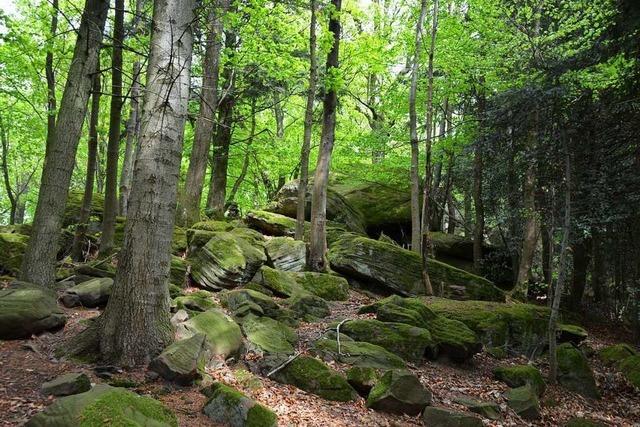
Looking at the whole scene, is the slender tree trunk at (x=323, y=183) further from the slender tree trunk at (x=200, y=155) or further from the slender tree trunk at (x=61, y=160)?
the slender tree trunk at (x=61, y=160)

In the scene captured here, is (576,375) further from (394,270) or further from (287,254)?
(287,254)

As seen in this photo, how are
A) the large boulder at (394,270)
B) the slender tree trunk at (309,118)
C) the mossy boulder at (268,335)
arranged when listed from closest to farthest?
1. the mossy boulder at (268,335)
2. the large boulder at (394,270)
3. the slender tree trunk at (309,118)

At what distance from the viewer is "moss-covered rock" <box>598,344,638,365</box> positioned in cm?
1128

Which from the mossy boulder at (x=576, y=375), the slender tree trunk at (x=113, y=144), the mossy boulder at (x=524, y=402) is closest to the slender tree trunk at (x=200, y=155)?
the slender tree trunk at (x=113, y=144)

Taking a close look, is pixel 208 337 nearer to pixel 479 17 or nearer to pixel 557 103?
pixel 557 103

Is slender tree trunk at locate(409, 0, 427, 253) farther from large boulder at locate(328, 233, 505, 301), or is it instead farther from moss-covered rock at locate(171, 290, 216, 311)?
moss-covered rock at locate(171, 290, 216, 311)

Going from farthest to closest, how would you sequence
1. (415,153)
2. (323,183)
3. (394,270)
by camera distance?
(415,153) < (323,183) < (394,270)

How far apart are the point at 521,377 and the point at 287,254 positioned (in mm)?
6603

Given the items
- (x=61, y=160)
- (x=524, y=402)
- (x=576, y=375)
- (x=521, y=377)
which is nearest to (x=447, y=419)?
(x=524, y=402)

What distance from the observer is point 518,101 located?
33.2 feet

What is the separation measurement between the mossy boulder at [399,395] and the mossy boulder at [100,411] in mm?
3242

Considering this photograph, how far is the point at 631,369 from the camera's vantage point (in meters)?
10.4

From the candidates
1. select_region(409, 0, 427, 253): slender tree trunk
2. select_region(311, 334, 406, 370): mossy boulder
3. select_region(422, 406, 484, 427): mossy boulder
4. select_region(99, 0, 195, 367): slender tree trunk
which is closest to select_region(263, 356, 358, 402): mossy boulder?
select_region(311, 334, 406, 370): mossy boulder

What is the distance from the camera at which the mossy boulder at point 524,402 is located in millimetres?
7363
